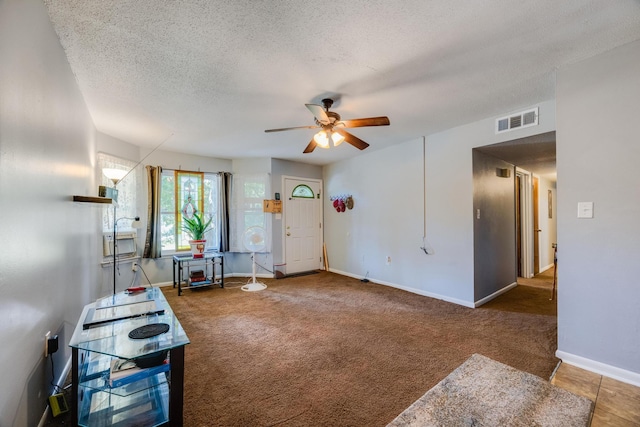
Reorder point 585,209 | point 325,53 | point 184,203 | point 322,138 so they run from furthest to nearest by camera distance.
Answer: point 184,203
point 322,138
point 585,209
point 325,53

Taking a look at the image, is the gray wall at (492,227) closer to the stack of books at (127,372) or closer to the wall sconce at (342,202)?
the wall sconce at (342,202)

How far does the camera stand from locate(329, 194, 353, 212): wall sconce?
5.43m

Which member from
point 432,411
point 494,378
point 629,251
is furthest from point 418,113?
point 432,411

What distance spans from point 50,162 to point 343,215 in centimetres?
450

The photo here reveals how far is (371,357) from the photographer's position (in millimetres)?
2371

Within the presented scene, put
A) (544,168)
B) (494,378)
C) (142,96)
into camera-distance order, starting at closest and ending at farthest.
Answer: (494,378) → (142,96) → (544,168)

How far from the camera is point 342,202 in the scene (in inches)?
219

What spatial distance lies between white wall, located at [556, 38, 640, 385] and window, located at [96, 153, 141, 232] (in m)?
4.99

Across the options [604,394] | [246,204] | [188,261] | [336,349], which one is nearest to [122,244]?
[188,261]

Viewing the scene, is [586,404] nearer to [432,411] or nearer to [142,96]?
[432,411]

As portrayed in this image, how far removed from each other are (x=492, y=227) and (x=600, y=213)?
1.94m

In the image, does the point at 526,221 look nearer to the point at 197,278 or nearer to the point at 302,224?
the point at 302,224

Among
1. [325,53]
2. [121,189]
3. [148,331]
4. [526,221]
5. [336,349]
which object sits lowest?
[336,349]

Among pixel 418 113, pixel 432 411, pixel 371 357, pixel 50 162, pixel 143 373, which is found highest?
pixel 418 113
